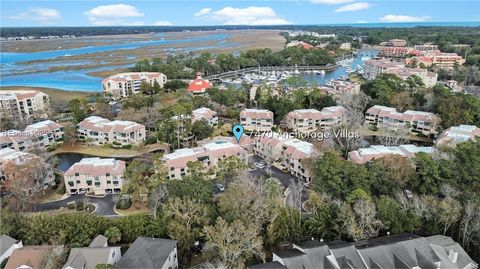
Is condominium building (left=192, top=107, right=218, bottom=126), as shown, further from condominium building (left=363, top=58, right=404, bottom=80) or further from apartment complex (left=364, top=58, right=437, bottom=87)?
condominium building (left=363, top=58, right=404, bottom=80)

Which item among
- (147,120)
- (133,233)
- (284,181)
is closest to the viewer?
(133,233)

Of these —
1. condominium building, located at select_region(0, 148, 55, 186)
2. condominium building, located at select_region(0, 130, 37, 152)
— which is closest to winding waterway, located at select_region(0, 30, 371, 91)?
condominium building, located at select_region(0, 130, 37, 152)

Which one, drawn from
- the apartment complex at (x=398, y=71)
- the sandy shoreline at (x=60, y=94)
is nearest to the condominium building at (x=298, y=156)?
the apartment complex at (x=398, y=71)

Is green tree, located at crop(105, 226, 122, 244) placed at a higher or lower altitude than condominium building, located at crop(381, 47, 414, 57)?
lower

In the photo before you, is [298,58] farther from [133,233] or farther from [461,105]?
[133,233]

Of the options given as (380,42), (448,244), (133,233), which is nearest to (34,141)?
(133,233)

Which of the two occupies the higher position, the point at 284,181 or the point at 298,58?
the point at 298,58
